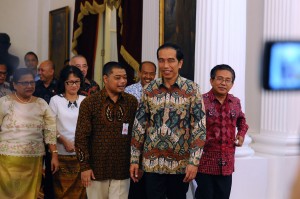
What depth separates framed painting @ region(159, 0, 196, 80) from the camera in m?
5.87

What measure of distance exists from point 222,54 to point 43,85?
2.11m

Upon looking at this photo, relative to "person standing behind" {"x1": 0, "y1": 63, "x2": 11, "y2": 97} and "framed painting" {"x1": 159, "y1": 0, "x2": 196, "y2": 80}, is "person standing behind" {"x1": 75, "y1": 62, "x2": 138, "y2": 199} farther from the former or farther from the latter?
"framed painting" {"x1": 159, "y1": 0, "x2": 196, "y2": 80}

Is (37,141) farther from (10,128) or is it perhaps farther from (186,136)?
(186,136)

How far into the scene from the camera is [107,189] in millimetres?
3451

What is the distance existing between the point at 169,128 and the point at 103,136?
517 mm

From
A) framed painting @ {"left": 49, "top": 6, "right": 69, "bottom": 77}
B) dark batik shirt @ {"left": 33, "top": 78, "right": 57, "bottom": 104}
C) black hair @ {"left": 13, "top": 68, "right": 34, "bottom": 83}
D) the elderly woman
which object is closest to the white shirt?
the elderly woman

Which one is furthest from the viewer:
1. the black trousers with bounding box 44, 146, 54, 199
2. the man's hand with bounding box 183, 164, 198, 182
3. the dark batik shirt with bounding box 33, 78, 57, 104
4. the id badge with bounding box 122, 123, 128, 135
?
the dark batik shirt with bounding box 33, 78, 57, 104

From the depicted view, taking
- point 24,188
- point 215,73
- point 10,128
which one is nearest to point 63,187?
point 24,188

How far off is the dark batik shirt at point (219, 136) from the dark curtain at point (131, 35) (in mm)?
3656

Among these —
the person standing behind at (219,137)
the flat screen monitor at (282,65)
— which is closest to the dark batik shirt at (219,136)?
the person standing behind at (219,137)

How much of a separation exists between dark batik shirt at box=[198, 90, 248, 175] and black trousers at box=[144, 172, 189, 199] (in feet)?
1.16

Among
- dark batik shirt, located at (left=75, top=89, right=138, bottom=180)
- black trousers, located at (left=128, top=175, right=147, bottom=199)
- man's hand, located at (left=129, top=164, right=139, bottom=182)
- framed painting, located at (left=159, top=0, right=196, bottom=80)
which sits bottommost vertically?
black trousers, located at (left=128, top=175, right=147, bottom=199)

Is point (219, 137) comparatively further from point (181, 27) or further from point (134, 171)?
point (181, 27)

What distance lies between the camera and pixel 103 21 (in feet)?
31.5
